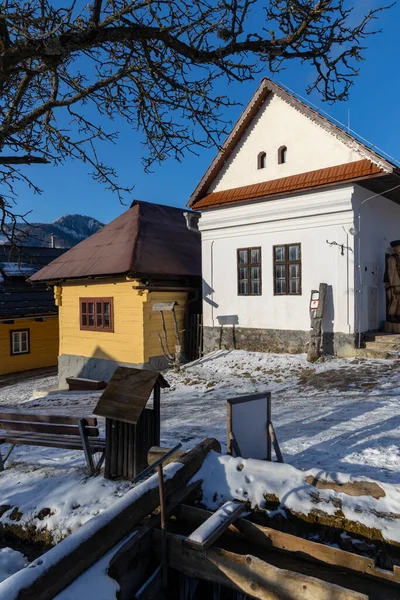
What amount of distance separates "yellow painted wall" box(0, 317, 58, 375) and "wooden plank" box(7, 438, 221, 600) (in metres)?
16.3

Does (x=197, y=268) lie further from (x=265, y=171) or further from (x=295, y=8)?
(x=295, y=8)

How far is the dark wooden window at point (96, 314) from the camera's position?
14.8 metres

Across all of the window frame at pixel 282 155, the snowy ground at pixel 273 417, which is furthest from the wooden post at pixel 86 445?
the window frame at pixel 282 155

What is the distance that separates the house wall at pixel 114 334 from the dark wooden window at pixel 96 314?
0.17 metres

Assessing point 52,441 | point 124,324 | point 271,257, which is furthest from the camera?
point 124,324

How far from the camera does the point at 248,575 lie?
9.56 ft

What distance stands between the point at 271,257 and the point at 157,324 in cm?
434

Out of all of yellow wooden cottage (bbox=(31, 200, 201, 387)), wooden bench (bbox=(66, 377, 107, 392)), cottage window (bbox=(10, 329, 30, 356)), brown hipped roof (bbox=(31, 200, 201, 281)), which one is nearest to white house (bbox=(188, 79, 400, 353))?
yellow wooden cottage (bbox=(31, 200, 201, 387))

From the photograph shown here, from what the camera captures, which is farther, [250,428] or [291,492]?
[250,428]

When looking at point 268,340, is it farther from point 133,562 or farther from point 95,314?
point 133,562

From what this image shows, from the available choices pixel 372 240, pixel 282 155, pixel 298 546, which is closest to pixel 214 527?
pixel 298 546

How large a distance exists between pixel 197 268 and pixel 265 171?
13.7 feet

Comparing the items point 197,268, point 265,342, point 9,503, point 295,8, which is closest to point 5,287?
point 197,268

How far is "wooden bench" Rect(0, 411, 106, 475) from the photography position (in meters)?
5.29
